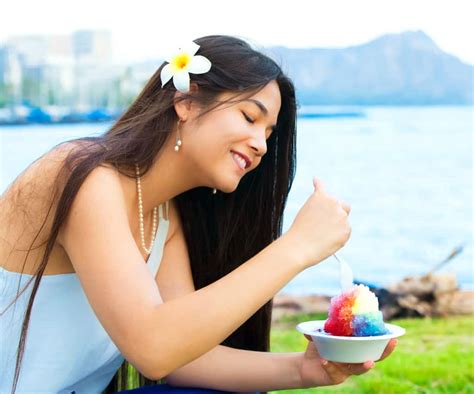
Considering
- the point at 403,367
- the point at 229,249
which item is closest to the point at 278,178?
the point at 229,249

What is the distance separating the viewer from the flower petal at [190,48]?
198cm

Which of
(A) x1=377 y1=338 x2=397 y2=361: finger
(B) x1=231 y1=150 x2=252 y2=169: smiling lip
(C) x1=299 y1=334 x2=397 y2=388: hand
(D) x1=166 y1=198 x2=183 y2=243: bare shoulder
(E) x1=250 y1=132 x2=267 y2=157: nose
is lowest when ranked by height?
(C) x1=299 y1=334 x2=397 y2=388: hand

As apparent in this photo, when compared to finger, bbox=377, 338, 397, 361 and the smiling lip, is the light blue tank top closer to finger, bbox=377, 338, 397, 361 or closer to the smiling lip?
the smiling lip

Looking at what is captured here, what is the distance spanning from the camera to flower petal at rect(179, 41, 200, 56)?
78.0 inches

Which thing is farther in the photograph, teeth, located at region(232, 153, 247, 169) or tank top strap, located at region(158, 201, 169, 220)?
tank top strap, located at region(158, 201, 169, 220)

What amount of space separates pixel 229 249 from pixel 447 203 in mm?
3101

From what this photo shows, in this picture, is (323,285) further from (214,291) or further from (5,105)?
(214,291)

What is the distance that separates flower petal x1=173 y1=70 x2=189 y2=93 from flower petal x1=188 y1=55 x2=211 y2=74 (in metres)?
0.02

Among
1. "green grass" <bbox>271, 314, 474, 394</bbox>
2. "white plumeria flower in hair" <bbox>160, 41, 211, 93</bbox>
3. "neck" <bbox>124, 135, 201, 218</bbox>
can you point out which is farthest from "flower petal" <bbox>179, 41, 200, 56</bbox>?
"green grass" <bbox>271, 314, 474, 394</bbox>

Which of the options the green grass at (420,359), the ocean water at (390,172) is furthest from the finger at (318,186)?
the ocean water at (390,172)

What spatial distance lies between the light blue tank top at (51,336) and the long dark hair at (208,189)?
7 cm

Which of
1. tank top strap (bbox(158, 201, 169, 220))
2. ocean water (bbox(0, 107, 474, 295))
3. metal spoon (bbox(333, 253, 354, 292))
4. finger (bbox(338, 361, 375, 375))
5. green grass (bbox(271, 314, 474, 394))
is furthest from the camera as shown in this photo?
ocean water (bbox(0, 107, 474, 295))

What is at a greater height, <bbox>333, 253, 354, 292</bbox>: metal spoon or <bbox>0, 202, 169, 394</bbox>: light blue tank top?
<bbox>333, 253, 354, 292</bbox>: metal spoon

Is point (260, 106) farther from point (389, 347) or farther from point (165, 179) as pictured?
point (389, 347)
